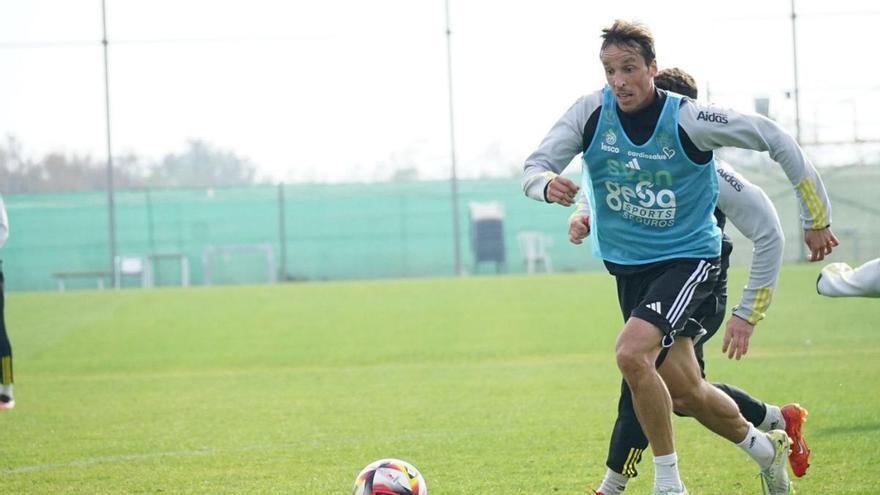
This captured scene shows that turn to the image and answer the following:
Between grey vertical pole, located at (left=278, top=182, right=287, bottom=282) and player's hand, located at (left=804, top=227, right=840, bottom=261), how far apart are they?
20444 mm

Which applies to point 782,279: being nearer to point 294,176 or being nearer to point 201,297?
point 201,297

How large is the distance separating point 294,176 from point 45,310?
8.08 metres

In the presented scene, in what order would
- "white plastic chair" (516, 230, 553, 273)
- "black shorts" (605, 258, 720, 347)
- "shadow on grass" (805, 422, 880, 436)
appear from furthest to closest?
"white plastic chair" (516, 230, 553, 273)
"shadow on grass" (805, 422, 880, 436)
"black shorts" (605, 258, 720, 347)

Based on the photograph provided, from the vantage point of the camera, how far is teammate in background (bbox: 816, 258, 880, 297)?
18.3ft

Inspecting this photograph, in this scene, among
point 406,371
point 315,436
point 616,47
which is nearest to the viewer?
point 616,47

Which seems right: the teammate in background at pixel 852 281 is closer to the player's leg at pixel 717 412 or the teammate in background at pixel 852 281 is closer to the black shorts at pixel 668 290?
the black shorts at pixel 668 290

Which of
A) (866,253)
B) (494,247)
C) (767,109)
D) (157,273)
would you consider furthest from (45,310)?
(866,253)

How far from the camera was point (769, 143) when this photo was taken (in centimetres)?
562

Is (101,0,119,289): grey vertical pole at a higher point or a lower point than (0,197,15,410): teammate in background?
higher

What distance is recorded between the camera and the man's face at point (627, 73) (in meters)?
5.54

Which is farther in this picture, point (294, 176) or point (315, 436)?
point (294, 176)

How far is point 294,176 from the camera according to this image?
26828mm

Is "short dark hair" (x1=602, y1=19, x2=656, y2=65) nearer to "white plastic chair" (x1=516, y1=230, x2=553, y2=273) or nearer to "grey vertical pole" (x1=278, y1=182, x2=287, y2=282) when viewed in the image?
"grey vertical pole" (x1=278, y1=182, x2=287, y2=282)

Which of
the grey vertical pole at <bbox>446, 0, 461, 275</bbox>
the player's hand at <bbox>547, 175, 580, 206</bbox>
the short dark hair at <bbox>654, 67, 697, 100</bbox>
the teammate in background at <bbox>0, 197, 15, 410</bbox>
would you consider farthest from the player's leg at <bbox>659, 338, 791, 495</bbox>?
Answer: the grey vertical pole at <bbox>446, 0, 461, 275</bbox>
